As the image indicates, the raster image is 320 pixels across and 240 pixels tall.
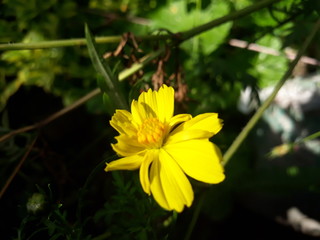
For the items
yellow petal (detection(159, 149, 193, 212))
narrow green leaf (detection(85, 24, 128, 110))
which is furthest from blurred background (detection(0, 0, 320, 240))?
yellow petal (detection(159, 149, 193, 212))

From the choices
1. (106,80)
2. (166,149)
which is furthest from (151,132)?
(106,80)

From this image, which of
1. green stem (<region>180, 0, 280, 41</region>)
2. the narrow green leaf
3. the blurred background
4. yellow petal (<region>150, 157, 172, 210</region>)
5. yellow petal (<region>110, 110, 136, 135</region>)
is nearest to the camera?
yellow petal (<region>150, 157, 172, 210</region>)

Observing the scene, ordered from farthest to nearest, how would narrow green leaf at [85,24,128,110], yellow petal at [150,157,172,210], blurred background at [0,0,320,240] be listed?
blurred background at [0,0,320,240], narrow green leaf at [85,24,128,110], yellow petal at [150,157,172,210]

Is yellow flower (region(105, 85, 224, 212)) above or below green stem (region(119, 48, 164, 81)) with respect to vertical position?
below

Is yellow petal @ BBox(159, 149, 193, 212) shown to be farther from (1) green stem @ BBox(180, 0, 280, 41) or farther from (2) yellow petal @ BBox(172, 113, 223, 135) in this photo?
(1) green stem @ BBox(180, 0, 280, 41)

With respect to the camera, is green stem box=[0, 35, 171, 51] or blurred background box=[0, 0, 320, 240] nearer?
green stem box=[0, 35, 171, 51]

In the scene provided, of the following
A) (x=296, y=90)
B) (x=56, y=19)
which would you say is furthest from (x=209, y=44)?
(x=56, y=19)
